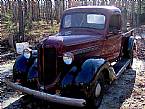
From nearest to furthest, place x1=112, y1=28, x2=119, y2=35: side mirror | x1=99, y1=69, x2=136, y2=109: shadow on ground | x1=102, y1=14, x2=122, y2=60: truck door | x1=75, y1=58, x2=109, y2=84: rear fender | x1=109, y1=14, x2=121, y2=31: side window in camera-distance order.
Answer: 1. x1=75, y1=58, x2=109, y2=84: rear fender
2. x1=99, y1=69, x2=136, y2=109: shadow on ground
3. x1=102, y1=14, x2=122, y2=60: truck door
4. x1=109, y1=14, x2=121, y2=31: side window
5. x1=112, y1=28, x2=119, y2=35: side mirror

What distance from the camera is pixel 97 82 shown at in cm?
586

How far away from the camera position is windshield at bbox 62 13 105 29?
746 centimetres

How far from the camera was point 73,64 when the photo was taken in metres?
6.01

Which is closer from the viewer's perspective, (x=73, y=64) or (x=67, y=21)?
(x=73, y=64)

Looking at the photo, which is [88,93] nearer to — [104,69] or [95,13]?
[104,69]

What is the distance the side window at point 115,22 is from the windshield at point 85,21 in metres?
0.35

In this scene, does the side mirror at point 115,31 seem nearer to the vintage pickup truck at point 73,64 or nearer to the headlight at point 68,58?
the vintage pickup truck at point 73,64

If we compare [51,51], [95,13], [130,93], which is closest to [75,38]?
[51,51]

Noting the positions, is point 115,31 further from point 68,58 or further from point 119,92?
point 68,58

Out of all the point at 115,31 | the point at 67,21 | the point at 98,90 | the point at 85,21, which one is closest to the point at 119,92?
the point at 98,90

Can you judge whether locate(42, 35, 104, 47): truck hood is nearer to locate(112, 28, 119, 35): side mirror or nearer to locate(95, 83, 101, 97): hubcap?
locate(112, 28, 119, 35): side mirror

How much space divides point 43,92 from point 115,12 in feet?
12.5

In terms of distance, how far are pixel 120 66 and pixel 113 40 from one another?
83 cm

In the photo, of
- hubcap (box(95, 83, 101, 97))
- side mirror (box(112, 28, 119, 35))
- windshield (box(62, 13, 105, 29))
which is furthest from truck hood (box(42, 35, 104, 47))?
hubcap (box(95, 83, 101, 97))
